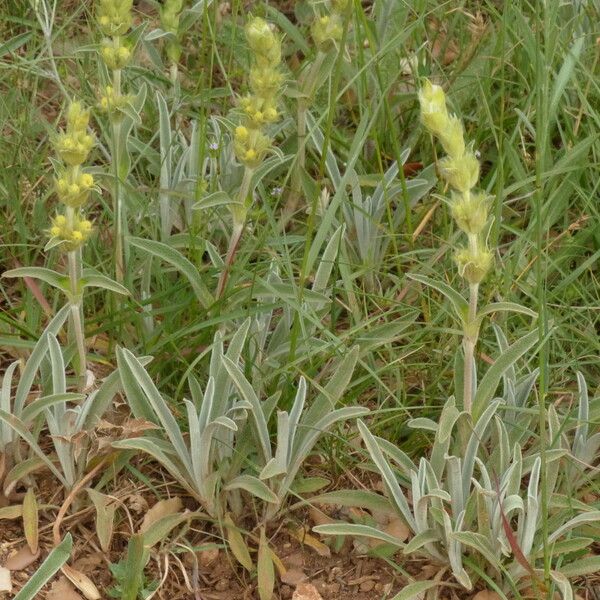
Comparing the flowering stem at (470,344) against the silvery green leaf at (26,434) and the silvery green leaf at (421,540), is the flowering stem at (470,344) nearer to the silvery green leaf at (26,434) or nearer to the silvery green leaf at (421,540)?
the silvery green leaf at (421,540)

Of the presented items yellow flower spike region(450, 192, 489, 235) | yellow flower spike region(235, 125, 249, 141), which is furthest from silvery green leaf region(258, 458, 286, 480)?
yellow flower spike region(235, 125, 249, 141)

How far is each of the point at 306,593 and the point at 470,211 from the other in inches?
39.9

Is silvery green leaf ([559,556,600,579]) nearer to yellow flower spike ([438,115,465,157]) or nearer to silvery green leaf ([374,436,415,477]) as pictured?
silvery green leaf ([374,436,415,477])

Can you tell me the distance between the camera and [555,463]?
2.64 meters

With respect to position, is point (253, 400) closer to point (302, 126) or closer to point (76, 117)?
point (76, 117)

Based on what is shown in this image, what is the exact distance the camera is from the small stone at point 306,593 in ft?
8.52

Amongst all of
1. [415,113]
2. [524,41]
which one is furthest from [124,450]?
[524,41]

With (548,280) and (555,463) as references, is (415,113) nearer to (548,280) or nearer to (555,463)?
(548,280)

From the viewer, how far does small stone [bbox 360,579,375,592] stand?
2.64 meters

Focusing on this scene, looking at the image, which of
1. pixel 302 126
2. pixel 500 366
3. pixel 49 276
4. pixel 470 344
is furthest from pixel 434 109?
pixel 302 126

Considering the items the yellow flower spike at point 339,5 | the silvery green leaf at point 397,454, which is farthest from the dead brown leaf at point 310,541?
the yellow flower spike at point 339,5

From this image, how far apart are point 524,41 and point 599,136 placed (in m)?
0.45

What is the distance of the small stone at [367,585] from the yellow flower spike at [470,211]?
0.92 m

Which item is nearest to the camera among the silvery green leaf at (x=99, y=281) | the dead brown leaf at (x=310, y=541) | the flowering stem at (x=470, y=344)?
the flowering stem at (x=470, y=344)
